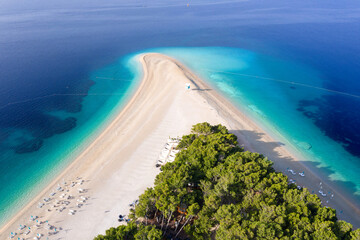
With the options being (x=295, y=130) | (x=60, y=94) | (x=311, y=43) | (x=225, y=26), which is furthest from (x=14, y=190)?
(x=225, y=26)

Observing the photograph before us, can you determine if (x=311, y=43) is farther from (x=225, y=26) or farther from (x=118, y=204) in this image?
(x=118, y=204)

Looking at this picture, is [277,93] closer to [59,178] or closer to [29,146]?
[59,178]

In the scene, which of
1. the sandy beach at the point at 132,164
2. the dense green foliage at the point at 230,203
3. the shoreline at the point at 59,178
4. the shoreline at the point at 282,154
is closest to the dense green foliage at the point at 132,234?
the dense green foliage at the point at 230,203

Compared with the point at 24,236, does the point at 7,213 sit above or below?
above

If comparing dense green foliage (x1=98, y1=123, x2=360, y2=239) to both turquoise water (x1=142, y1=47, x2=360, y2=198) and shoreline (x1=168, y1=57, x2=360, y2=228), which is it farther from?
turquoise water (x1=142, y1=47, x2=360, y2=198)

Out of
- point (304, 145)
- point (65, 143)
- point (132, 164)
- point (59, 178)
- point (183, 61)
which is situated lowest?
point (59, 178)

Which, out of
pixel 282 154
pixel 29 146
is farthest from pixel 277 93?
pixel 29 146
